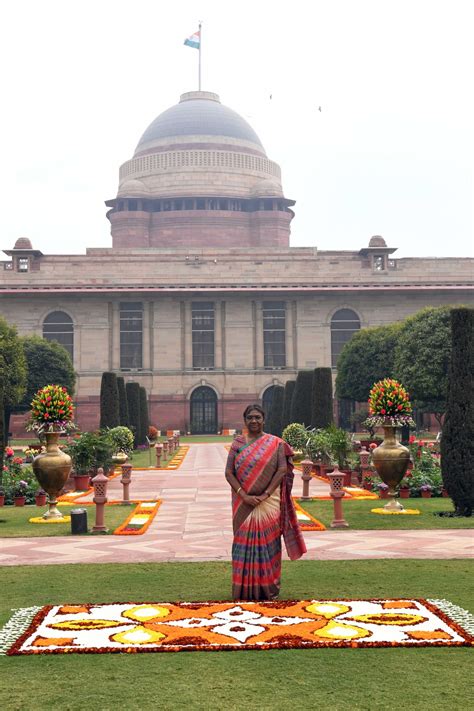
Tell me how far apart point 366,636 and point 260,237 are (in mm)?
74273

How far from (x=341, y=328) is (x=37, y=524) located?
5098 centimetres

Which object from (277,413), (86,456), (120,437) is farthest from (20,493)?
(277,413)

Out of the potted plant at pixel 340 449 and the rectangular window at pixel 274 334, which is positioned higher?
the rectangular window at pixel 274 334

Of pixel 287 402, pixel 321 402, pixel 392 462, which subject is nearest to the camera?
pixel 392 462

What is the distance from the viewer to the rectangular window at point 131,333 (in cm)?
6400

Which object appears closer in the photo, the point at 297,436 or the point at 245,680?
the point at 245,680

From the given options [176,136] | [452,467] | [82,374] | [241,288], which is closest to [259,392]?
[241,288]

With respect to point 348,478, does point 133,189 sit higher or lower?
higher

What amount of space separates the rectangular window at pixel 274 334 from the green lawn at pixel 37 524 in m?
45.7

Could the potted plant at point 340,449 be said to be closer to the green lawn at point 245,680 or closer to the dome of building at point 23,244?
the green lawn at point 245,680

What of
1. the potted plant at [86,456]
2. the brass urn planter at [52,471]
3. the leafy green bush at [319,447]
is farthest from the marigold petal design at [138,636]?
the leafy green bush at [319,447]

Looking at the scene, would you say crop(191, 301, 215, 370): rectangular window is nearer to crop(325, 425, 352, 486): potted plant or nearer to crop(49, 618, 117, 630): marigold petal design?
crop(325, 425, 352, 486): potted plant

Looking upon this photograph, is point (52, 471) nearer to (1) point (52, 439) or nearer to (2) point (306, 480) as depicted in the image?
(1) point (52, 439)

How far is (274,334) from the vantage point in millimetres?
64812
